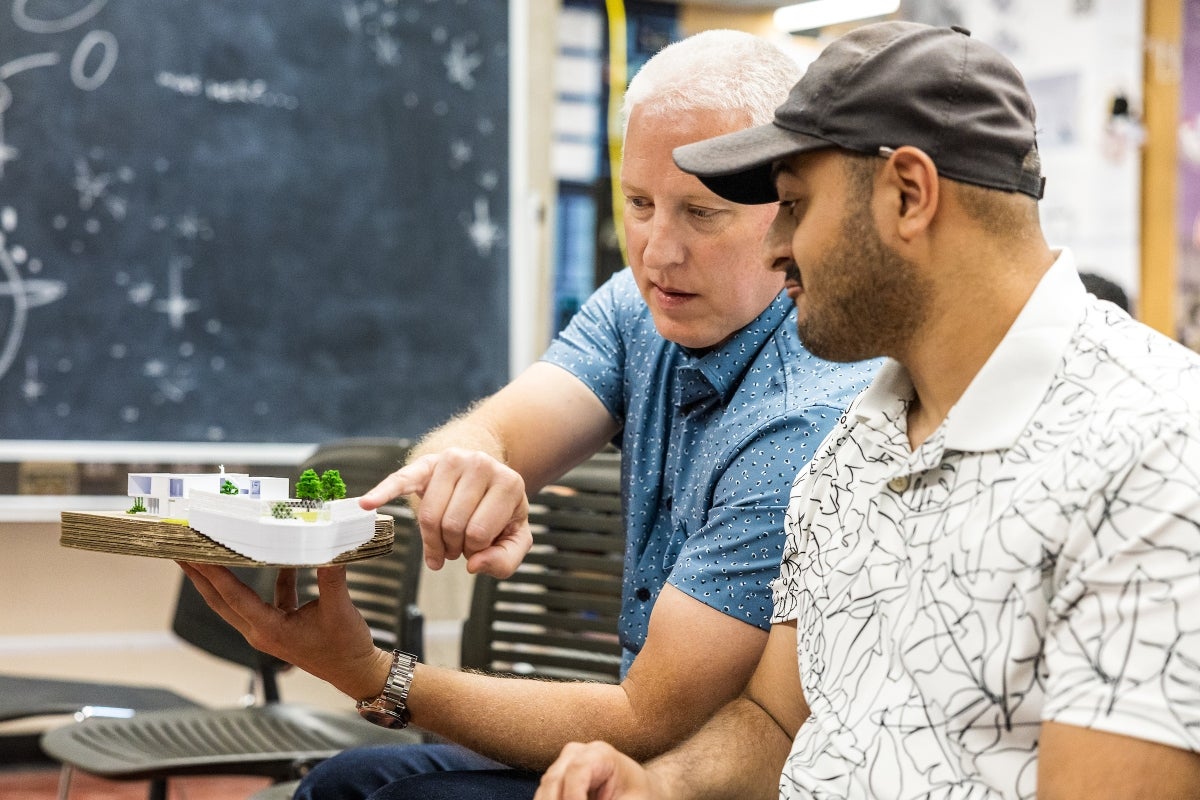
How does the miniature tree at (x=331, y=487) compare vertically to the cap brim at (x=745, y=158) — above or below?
below

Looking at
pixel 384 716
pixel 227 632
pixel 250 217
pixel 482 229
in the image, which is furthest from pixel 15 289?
pixel 384 716

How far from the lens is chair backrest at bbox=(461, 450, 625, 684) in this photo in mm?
2102

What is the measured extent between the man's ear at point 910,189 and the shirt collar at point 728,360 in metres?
0.45

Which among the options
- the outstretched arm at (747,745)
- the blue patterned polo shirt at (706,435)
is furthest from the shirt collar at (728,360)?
the outstretched arm at (747,745)

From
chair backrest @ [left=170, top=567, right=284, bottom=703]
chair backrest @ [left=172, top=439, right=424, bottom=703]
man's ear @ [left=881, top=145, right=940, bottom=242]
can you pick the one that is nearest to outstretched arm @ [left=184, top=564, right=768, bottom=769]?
man's ear @ [left=881, top=145, right=940, bottom=242]

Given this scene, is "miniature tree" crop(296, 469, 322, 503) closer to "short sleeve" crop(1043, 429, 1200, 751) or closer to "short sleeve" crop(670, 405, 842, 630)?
"short sleeve" crop(670, 405, 842, 630)

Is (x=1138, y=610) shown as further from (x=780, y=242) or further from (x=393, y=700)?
(x=393, y=700)

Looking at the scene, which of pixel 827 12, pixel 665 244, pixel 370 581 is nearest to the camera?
pixel 665 244

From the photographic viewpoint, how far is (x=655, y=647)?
1404 mm

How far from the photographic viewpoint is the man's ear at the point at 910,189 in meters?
1.10

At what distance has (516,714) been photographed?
4.67 ft

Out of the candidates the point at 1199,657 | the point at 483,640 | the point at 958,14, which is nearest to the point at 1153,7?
the point at 958,14

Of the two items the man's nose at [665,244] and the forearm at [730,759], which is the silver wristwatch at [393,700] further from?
the man's nose at [665,244]

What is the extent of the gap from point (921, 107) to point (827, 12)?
11.0 ft
